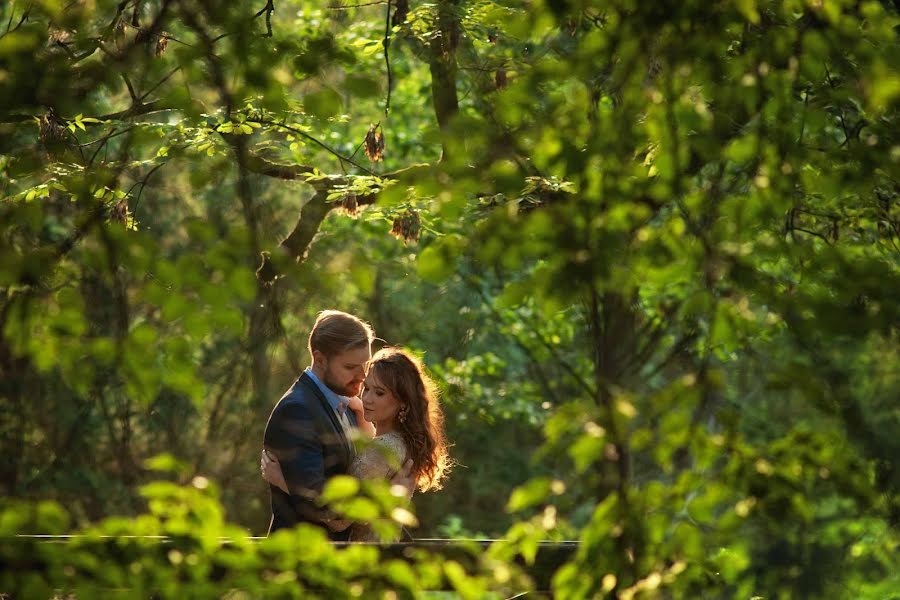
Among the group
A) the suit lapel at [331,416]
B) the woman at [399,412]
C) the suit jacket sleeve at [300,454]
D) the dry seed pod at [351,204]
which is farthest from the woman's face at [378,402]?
the dry seed pod at [351,204]

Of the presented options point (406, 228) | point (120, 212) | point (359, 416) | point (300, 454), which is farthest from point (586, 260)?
point (406, 228)

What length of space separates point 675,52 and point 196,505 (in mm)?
1328

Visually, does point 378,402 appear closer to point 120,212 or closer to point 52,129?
point 120,212

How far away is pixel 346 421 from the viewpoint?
14.9 ft

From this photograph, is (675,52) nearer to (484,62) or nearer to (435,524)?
(484,62)

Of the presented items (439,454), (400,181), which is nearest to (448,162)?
(400,181)

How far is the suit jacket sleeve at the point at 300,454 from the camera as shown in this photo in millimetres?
4238

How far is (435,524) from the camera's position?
17906 millimetres

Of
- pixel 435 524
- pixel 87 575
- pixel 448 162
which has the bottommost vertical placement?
pixel 435 524

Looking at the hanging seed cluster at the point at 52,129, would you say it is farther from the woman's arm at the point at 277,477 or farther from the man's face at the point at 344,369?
the woman's arm at the point at 277,477

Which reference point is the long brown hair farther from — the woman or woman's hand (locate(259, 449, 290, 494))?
woman's hand (locate(259, 449, 290, 494))

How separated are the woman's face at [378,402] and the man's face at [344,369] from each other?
0.32 feet

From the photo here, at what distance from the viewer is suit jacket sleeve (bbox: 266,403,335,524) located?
4238 mm

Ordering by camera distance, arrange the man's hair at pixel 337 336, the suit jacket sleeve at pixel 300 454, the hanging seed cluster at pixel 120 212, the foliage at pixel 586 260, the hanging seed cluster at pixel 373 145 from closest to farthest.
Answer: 1. the foliage at pixel 586 260
2. the suit jacket sleeve at pixel 300 454
3. the man's hair at pixel 337 336
4. the hanging seed cluster at pixel 120 212
5. the hanging seed cluster at pixel 373 145
